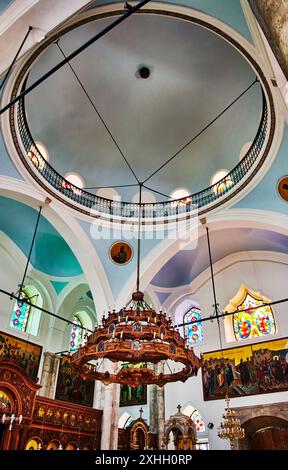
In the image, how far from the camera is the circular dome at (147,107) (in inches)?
433

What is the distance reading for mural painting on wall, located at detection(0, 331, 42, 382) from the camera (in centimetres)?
1114

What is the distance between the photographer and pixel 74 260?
12969 mm

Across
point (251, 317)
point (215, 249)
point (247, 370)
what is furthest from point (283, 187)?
point (247, 370)

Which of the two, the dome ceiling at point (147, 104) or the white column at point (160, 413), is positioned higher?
the dome ceiling at point (147, 104)

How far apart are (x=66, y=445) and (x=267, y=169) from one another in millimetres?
9455

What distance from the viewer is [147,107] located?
1302 cm

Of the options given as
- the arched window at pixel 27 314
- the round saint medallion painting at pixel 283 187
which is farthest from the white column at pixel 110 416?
the round saint medallion painting at pixel 283 187

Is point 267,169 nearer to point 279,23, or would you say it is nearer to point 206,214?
point 206,214

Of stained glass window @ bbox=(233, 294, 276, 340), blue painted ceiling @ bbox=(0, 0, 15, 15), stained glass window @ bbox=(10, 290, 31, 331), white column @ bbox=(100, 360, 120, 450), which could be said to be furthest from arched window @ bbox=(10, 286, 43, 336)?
blue painted ceiling @ bbox=(0, 0, 15, 15)

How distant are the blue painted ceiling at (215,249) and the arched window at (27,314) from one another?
15.0 ft

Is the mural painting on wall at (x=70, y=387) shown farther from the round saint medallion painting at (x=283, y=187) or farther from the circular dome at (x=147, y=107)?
the round saint medallion painting at (x=283, y=187)

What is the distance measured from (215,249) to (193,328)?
10.8ft

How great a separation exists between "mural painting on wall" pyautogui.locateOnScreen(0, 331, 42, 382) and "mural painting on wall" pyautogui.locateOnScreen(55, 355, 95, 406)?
3.51 feet
